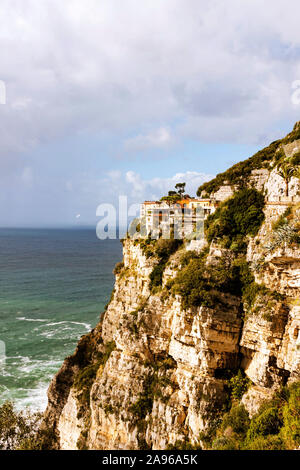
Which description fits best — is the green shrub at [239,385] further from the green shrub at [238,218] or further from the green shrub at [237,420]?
the green shrub at [238,218]

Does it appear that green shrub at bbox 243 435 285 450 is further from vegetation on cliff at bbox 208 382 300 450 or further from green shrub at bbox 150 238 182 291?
green shrub at bbox 150 238 182 291

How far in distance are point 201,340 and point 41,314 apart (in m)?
52.4

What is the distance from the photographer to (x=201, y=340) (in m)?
24.6

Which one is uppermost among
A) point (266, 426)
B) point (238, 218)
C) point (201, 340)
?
point (238, 218)

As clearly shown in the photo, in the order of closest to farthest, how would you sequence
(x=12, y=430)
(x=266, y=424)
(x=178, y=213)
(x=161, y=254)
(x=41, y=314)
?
(x=266, y=424) → (x=12, y=430) → (x=161, y=254) → (x=178, y=213) → (x=41, y=314)

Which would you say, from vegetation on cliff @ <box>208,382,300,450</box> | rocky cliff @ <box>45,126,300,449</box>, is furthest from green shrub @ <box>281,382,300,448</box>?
rocky cliff @ <box>45,126,300,449</box>

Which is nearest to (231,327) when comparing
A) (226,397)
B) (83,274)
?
(226,397)

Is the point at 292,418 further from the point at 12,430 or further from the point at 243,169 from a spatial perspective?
the point at 12,430

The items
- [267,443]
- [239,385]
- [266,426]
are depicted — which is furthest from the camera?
[239,385]

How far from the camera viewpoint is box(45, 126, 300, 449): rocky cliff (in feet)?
73.1

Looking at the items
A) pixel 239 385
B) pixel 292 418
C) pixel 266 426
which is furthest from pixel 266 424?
pixel 239 385

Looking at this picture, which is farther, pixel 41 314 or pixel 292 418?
pixel 41 314

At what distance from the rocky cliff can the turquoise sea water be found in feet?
42.4

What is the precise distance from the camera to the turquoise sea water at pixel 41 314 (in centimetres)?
4406
